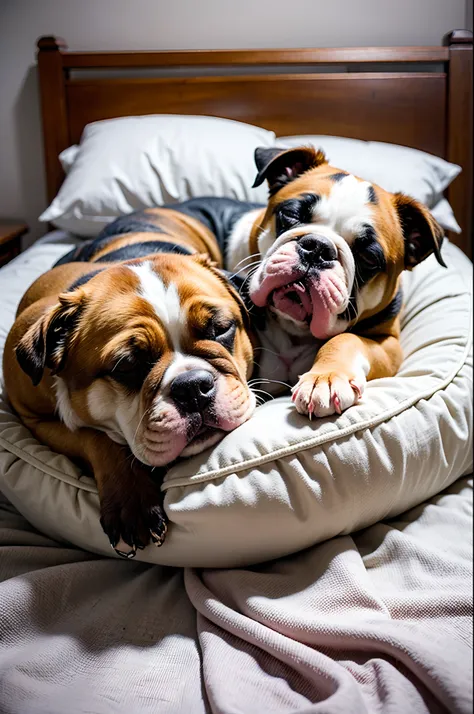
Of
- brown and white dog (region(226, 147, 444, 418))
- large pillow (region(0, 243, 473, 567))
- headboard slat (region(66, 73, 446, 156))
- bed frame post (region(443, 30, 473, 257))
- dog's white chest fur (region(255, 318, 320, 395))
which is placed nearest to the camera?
large pillow (region(0, 243, 473, 567))

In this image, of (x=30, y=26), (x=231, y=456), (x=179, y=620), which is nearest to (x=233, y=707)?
(x=179, y=620)

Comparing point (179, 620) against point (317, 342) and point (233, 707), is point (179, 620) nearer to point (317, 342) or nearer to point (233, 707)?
point (233, 707)

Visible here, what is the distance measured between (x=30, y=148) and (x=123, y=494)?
175 cm

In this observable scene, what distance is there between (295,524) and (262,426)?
0.52 feet

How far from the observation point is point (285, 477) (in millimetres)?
993

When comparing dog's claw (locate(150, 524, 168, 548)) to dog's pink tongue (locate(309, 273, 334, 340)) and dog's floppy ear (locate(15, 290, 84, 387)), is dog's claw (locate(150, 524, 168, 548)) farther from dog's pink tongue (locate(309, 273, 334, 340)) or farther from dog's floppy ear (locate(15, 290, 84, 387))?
dog's pink tongue (locate(309, 273, 334, 340))

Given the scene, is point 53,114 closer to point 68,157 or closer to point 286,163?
point 68,157

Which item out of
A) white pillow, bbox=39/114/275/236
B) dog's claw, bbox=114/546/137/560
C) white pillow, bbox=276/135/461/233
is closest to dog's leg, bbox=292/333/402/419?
dog's claw, bbox=114/546/137/560

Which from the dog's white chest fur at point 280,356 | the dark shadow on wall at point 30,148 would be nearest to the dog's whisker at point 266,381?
the dog's white chest fur at point 280,356

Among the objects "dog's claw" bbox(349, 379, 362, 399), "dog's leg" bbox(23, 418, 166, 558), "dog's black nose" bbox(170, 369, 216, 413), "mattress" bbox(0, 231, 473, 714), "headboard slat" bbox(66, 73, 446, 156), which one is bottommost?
"mattress" bbox(0, 231, 473, 714)

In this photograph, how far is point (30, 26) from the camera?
125 cm

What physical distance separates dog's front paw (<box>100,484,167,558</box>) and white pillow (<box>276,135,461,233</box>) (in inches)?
56.9

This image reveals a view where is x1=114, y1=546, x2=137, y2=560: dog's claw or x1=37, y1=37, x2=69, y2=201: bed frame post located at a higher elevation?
x1=37, y1=37, x2=69, y2=201: bed frame post

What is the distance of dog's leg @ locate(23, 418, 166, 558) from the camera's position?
0.99 metres
